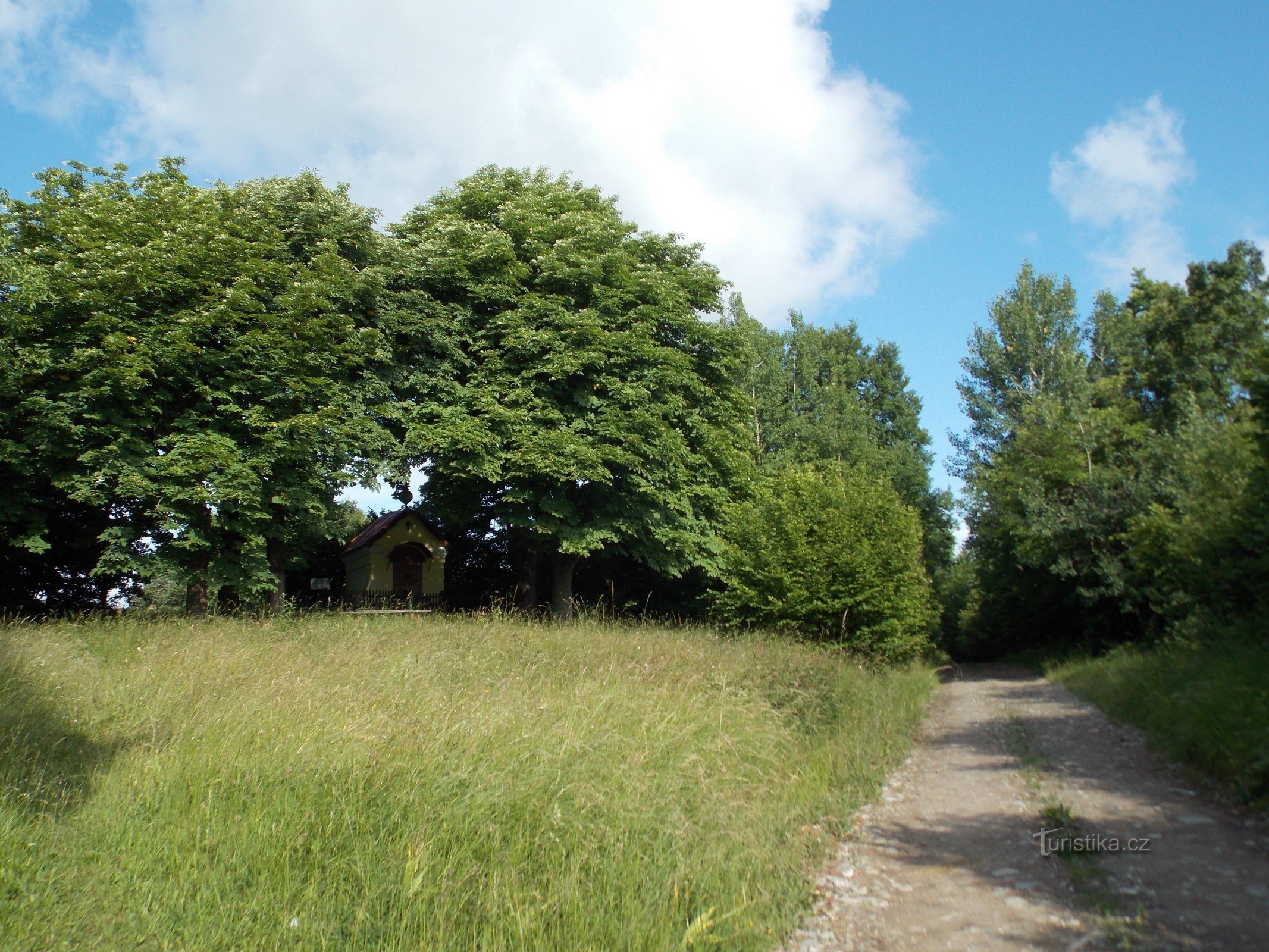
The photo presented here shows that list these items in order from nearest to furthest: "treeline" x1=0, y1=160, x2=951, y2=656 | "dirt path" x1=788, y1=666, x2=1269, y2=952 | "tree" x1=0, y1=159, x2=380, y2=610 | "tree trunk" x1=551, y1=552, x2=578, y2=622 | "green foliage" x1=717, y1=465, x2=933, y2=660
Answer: "dirt path" x1=788, y1=666, x2=1269, y2=952, "tree" x1=0, y1=159, x2=380, y2=610, "treeline" x1=0, y1=160, x2=951, y2=656, "green foliage" x1=717, y1=465, x2=933, y2=660, "tree trunk" x1=551, y1=552, x2=578, y2=622

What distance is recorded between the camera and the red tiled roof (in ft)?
93.2

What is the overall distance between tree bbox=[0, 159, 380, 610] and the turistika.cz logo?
1303 cm

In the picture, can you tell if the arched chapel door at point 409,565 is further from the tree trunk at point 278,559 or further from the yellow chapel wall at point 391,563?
the tree trunk at point 278,559

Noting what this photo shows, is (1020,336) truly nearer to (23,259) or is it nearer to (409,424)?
(409,424)

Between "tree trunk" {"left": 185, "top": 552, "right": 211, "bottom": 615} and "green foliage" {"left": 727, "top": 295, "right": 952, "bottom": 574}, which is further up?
"green foliage" {"left": 727, "top": 295, "right": 952, "bottom": 574}

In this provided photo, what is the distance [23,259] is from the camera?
13.0 meters

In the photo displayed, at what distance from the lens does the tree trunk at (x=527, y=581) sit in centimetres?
2097

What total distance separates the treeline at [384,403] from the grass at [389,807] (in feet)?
20.8

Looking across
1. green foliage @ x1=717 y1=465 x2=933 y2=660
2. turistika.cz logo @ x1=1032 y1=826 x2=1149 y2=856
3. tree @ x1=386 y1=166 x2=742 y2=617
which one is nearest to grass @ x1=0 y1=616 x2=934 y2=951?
turistika.cz logo @ x1=1032 y1=826 x2=1149 y2=856

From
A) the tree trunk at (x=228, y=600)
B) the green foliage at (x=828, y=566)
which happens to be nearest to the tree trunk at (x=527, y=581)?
the green foliage at (x=828, y=566)

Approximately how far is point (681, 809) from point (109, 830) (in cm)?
367

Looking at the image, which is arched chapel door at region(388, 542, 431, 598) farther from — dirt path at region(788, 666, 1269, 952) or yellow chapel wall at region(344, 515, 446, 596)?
dirt path at region(788, 666, 1269, 952)

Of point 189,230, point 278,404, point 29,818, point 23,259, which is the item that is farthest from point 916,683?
point 23,259

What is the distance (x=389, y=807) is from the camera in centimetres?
479
